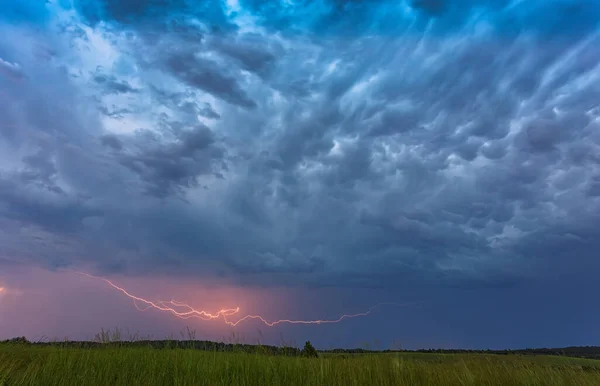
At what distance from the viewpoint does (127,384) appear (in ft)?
57.9

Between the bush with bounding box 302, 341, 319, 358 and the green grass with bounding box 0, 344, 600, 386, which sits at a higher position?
the bush with bounding box 302, 341, 319, 358

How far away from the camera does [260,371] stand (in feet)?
64.7

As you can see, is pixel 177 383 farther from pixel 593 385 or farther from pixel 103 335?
pixel 593 385

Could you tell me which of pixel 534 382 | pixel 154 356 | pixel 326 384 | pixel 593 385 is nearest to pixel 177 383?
pixel 154 356

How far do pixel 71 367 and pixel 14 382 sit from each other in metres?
2.74

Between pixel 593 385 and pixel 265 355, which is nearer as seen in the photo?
pixel 593 385

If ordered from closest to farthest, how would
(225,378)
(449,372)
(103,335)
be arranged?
(225,378), (449,372), (103,335)

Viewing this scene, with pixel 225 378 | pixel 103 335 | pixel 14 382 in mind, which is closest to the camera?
pixel 14 382

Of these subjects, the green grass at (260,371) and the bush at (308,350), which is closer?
the green grass at (260,371)

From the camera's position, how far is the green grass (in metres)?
18.0

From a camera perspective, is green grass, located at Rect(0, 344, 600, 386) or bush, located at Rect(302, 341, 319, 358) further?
bush, located at Rect(302, 341, 319, 358)

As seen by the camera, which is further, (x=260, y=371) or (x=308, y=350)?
(x=308, y=350)

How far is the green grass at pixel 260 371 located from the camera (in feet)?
59.2

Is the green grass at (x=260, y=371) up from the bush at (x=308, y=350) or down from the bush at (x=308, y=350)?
down
